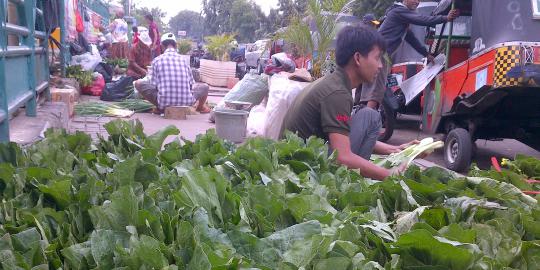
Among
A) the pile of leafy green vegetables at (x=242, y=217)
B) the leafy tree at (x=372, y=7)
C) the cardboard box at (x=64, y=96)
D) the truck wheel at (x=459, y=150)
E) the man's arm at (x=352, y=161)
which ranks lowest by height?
the truck wheel at (x=459, y=150)

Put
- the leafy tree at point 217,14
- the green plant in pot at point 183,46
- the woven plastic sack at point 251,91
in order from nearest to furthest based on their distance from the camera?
the woven plastic sack at point 251,91 < the green plant in pot at point 183,46 < the leafy tree at point 217,14

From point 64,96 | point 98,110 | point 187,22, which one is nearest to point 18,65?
point 64,96

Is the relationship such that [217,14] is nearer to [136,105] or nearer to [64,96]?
[136,105]

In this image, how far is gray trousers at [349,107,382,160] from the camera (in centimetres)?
357

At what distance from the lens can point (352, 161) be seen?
2.90 m

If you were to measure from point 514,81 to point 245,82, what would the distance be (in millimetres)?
3629

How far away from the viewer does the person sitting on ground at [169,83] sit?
8.58 meters

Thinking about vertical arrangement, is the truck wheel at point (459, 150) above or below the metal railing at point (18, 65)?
below

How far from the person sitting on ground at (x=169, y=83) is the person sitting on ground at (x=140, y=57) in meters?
3.67

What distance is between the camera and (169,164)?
2.07m

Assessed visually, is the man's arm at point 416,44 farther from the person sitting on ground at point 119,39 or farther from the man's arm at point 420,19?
the person sitting on ground at point 119,39

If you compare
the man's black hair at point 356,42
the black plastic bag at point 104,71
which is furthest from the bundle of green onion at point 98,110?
the man's black hair at point 356,42

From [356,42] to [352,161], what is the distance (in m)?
0.78

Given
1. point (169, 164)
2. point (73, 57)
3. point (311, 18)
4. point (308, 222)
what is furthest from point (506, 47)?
point (73, 57)
